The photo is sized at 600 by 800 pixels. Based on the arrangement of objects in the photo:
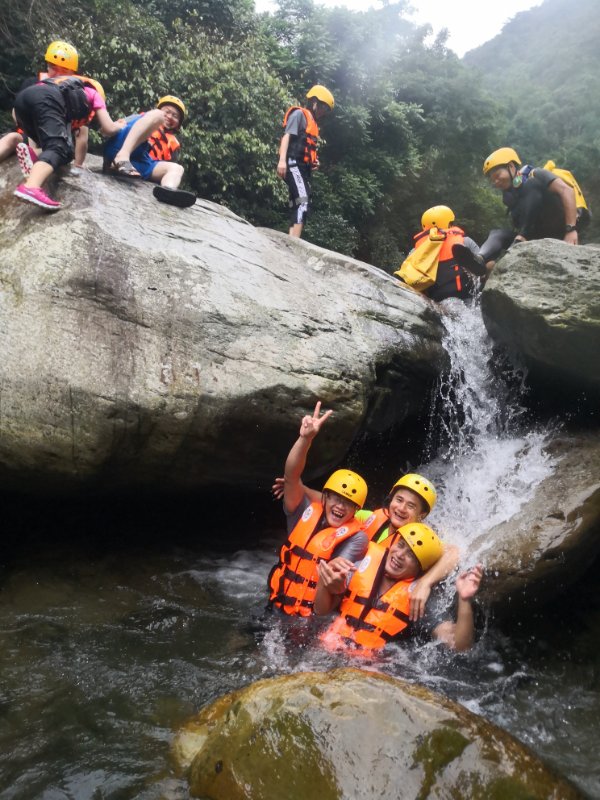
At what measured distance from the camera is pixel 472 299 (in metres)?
8.24

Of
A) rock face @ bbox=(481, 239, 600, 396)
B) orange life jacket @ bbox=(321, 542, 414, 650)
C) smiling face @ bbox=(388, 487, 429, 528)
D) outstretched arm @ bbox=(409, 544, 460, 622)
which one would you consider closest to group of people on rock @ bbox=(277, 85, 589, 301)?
rock face @ bbox=(481, 239, 600, 396)

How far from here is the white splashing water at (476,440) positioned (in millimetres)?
5965

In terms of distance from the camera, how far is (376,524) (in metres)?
5.43

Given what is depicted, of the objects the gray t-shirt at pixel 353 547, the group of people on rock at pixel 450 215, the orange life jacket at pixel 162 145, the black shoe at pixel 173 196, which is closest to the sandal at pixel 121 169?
the black shoe at pixel 173 196

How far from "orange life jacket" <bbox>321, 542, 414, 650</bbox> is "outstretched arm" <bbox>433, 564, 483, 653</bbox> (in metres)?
0.29

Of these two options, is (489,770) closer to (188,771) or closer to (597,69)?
(188,771)

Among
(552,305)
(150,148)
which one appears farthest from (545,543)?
(150,148)

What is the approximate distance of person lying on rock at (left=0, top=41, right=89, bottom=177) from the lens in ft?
19.3

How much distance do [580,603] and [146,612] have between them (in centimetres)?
372

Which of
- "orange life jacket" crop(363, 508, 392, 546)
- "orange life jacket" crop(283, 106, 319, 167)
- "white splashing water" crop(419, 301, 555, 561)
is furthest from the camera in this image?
"orange life jacket" crop(283, 106, 319, 167)

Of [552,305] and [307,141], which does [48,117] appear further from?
[552,305]

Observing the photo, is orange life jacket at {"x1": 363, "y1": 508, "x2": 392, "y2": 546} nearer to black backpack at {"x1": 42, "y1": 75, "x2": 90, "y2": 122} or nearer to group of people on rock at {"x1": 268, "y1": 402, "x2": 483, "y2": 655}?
group of people on rock at {"x1": 268, "y1": 402, "x2": 483, "y2": 655}

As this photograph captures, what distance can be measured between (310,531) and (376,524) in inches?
28.9

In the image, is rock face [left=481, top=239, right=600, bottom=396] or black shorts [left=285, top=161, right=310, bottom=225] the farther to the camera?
black shorts [left=285, top=161, right=310, bottom=225]
